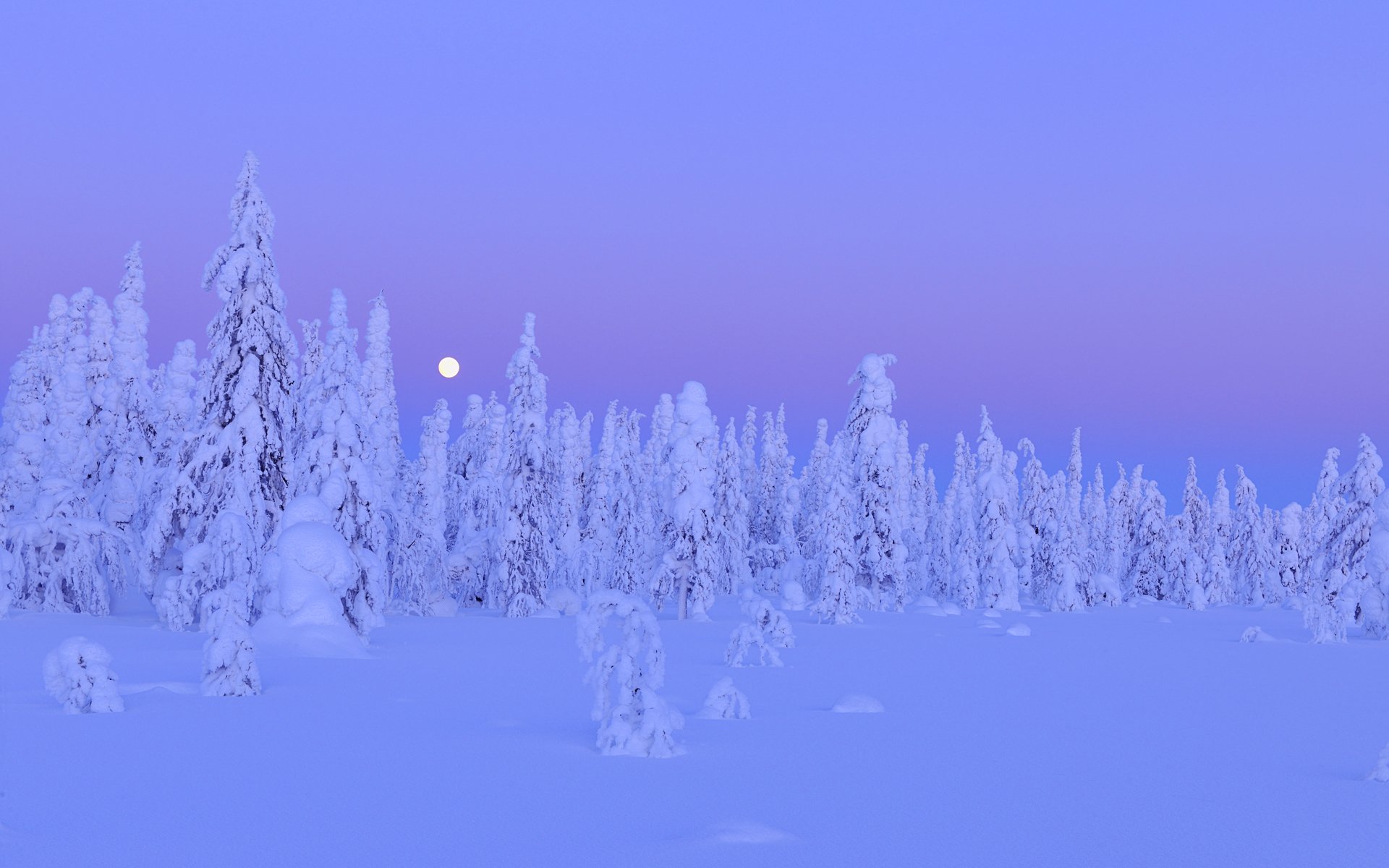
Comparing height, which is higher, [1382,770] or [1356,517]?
[1356,517]

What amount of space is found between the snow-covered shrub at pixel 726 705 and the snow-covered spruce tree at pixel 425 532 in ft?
80.6

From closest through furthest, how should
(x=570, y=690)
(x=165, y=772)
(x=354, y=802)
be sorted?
(x=354, y=802), (x=165, y=772), (x=570, y=690)

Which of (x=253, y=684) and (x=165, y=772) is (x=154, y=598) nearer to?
(x=253, y=684)

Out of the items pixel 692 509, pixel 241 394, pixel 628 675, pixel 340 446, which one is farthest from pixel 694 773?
pixel 692 509

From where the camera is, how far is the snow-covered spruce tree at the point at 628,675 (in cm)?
1105

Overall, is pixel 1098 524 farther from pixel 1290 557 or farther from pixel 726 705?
pixel 726 705

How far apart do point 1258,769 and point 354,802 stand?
8.76 metres

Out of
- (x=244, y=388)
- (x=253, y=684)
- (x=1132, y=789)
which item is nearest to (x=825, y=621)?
(x=244, y=388)

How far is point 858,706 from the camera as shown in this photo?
15008mm

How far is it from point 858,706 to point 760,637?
681 cm

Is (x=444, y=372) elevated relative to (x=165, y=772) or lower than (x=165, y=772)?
elevated

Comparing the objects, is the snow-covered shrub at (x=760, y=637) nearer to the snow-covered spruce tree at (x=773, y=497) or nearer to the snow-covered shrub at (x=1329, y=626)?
the snow-covered shrub at (x=1329, y=626)

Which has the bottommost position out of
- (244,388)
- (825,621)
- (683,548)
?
(825,621)

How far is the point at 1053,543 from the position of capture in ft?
203
